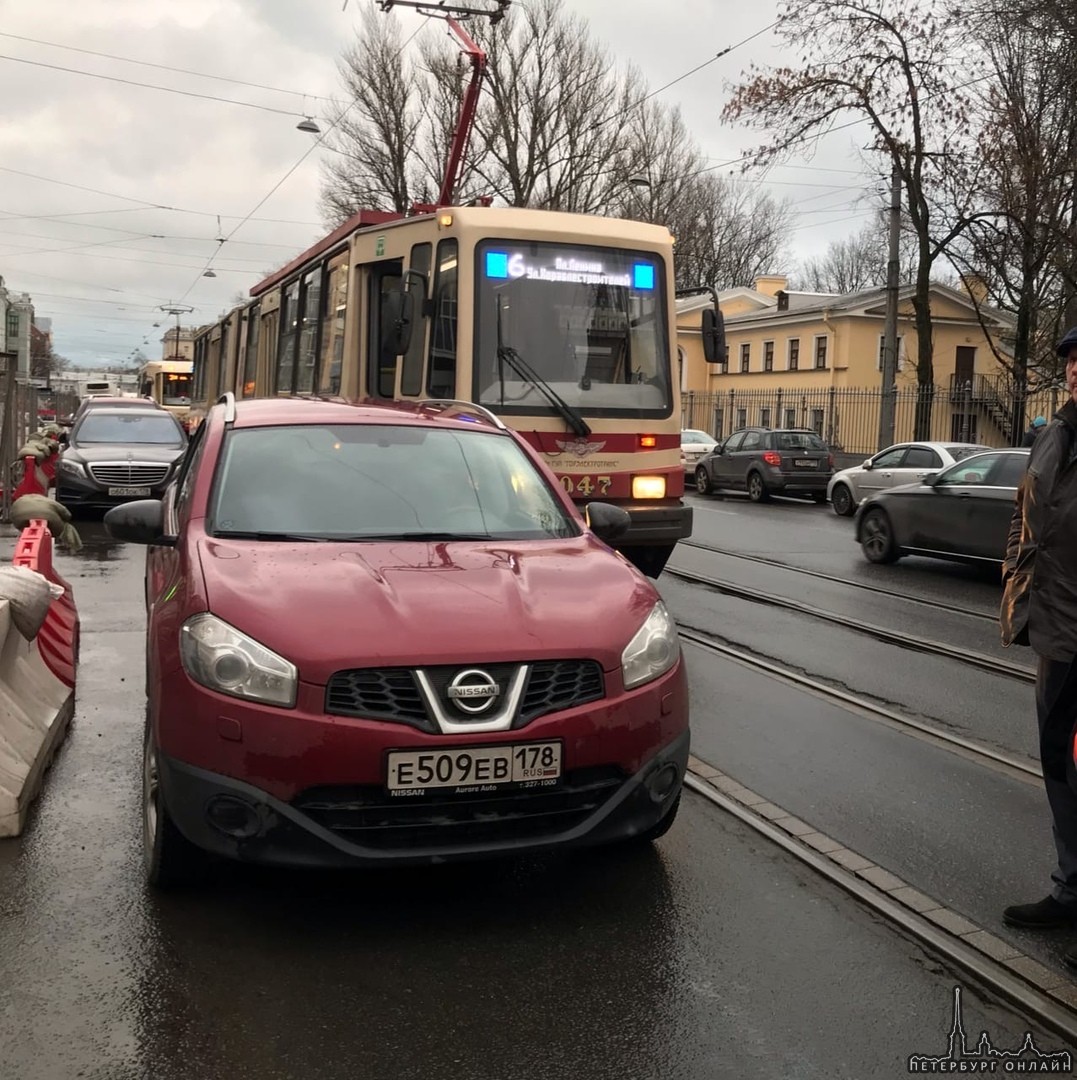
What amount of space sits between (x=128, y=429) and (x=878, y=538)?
1130cm

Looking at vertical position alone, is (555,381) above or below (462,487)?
above

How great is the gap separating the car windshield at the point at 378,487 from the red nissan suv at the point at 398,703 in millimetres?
153

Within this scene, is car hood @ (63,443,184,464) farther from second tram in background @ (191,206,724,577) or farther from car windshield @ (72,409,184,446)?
second tram in background @ (191,206,724,577)

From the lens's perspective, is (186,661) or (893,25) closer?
(186,661)

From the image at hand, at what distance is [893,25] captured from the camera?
28.8 meters

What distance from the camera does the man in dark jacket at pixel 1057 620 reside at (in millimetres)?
3840

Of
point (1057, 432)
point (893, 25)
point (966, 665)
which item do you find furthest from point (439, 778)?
point (893, 25)

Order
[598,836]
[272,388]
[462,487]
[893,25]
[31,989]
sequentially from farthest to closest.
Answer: [893,25], [272,388], [462,487], [598,836], [31,989]

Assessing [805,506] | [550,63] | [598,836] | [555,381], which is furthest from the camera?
[550,63]

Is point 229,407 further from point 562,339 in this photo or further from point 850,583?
point 850,583

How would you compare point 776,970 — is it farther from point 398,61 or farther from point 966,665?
point 398,61

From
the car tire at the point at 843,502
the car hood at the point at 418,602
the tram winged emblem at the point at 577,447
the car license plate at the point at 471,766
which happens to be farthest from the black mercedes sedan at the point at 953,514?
the car license plate at the point at 471,766

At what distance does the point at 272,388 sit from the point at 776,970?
12737mm

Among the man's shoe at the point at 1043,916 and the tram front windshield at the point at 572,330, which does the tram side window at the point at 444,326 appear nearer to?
the tram front windshield at the point at 572,330
